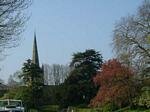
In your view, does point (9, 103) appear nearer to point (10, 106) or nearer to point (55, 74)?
point (10, 106)

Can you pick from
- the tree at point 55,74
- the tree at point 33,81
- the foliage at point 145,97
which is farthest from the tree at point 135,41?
the tree at point 55,74

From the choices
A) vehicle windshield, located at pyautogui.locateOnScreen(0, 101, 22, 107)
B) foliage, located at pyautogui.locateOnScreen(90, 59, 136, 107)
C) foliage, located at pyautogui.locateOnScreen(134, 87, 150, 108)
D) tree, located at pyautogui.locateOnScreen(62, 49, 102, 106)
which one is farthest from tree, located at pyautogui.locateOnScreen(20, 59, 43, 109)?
vehicle windshield, located at pyautogui.locateOnScreen(0, 101, 22, 107)

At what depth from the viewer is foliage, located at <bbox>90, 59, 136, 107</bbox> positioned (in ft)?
200

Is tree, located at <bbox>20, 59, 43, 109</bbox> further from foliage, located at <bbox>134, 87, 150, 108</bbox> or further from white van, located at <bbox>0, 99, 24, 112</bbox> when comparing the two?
white van, located at <bbox>0, 99, 24, 112</bbox>

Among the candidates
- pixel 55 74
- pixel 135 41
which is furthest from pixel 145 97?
pixel 55 74

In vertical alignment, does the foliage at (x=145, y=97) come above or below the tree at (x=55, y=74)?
below

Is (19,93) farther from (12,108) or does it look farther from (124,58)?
(12,108)

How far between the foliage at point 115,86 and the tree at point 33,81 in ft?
54.9

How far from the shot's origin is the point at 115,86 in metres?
64.3

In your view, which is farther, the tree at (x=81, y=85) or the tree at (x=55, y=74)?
the tree at (x=55, y=74)

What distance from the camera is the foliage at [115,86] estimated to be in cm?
6106

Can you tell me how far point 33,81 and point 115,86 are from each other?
25.6 metres

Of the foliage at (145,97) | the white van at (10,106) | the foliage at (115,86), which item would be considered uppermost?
the foliage at (115,86)

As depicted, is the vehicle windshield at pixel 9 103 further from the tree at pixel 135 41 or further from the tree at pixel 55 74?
the tree at pixel 55 74
